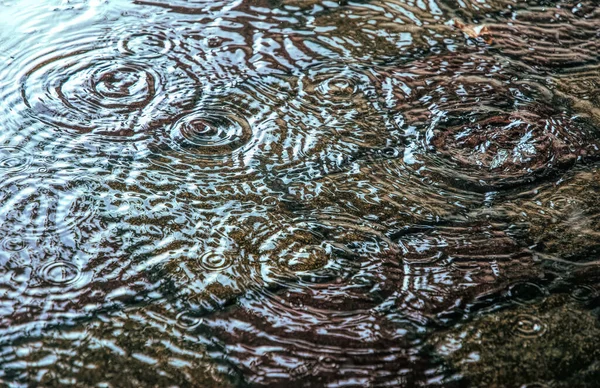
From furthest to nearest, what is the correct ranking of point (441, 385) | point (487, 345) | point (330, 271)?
point (330, 271), point (487, 345), point (441, 385)

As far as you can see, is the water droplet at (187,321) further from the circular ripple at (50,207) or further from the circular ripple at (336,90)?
the circular ripple at (336,90)

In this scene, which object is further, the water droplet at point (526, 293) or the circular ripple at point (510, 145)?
the circular ripple at point (510, 145)

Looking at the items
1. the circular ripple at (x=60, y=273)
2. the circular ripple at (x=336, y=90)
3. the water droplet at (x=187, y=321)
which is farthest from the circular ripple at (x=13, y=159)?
the circular ripple at (x=336, y=90)

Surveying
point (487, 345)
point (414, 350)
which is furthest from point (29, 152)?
point (487, 345)

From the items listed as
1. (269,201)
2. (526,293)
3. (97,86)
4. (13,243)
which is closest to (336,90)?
(269,201)

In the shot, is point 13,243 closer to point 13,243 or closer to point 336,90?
point 13,243

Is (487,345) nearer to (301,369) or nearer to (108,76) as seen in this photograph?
(301,369)
